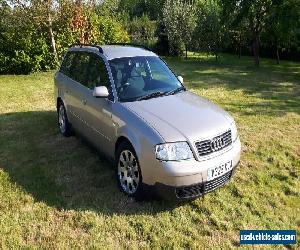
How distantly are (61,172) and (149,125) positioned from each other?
6.80ft

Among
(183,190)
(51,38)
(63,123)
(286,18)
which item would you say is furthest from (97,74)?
(286,18)

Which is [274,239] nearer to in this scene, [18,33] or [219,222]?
[219,222]

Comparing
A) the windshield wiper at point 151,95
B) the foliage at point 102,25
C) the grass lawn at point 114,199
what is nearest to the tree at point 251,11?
the foliage at point 102,25

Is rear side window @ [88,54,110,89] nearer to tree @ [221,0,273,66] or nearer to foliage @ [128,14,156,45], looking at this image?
tree @ [221,0,273,66]

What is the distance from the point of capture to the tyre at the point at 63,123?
23.1ft

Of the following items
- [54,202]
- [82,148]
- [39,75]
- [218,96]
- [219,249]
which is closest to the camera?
A: [219,249]

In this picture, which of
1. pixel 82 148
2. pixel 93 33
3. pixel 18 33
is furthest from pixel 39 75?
pixel 82 148

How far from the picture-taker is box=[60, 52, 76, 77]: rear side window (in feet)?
22.5

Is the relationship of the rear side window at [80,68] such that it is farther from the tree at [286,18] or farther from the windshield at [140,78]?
the tree at [286,18]

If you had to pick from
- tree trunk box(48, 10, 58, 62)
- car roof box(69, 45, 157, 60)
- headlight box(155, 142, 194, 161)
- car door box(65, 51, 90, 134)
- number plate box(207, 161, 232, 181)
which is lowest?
number plate box(207, 161, 232, 181)

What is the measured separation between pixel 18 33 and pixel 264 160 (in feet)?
42.3

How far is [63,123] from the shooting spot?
7.26 meters

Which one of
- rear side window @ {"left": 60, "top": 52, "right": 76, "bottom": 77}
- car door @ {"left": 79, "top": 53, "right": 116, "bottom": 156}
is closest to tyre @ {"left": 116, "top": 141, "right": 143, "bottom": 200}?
car door @ {"left": 79, "top": 53, "right": 116, "bottom": 156}

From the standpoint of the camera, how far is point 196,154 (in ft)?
13.9
